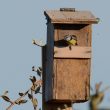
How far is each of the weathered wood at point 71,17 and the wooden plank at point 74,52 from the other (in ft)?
1.01

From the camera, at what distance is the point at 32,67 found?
4.90m

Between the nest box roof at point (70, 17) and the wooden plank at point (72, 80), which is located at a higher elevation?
the nest box roof at point (70, 17)

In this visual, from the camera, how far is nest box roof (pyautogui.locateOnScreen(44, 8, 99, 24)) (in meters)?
5.15

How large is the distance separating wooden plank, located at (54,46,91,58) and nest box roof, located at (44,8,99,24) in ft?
1.01

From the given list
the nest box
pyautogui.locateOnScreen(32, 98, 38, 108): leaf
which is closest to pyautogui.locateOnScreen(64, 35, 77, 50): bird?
the nest box

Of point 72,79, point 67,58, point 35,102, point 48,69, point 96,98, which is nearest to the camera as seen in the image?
point 96,98

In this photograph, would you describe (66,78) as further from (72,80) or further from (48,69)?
(48,69)

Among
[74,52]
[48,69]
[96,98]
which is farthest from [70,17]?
[96,98]

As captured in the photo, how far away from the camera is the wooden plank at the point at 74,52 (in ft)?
16.7

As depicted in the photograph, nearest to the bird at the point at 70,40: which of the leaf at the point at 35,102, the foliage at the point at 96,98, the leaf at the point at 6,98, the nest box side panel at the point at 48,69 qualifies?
the nest box side panel at the point at 48,69

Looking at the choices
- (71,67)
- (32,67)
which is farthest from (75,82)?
(32,67)

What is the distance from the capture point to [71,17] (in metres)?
5.16

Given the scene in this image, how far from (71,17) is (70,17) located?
2cm

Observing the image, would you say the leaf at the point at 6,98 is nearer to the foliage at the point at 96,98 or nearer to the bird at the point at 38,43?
the bird at the point at 38,43
